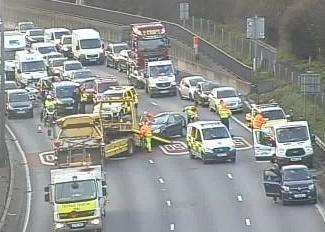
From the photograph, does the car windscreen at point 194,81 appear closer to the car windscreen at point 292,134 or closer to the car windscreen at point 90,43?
the car windscreen at point 90,43

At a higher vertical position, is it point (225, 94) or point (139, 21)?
point (139, 21)

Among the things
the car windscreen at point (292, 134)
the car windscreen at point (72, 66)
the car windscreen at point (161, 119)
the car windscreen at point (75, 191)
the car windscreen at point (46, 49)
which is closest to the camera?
the car windscreen at point (75, 191)

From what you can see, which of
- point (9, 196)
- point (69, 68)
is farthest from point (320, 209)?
point (69, 68)

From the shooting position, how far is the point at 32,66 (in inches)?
→ 2990

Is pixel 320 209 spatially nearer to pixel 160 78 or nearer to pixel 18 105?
pixel 18 105

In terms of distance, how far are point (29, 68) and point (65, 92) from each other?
10.1m

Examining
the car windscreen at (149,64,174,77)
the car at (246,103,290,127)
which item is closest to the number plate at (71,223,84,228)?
the car at (246,103,290,127)

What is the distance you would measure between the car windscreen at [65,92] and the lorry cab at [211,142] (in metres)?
13.4

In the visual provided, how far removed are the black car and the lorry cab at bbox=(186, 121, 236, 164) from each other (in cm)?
354

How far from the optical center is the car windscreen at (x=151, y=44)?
7562cm

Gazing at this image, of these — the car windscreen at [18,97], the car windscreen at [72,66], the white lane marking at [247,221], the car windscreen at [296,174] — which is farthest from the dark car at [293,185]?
the car windscreen at [72,66]

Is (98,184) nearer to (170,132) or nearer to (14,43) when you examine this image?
(170,132)

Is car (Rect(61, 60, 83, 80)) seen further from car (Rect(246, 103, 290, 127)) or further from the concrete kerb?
the concrete kerb

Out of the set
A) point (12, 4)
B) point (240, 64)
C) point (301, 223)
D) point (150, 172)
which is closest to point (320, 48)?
point (240, 64)
